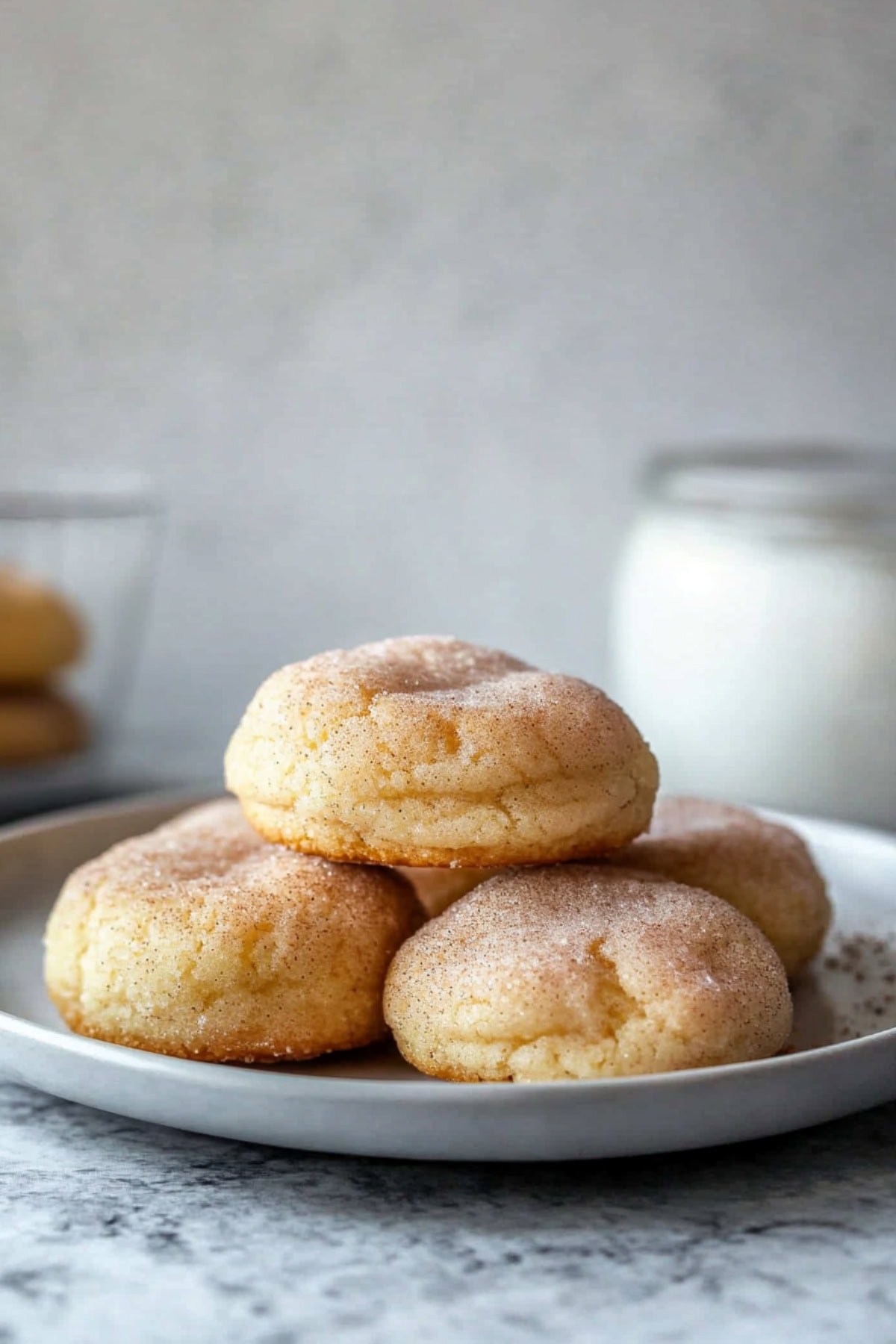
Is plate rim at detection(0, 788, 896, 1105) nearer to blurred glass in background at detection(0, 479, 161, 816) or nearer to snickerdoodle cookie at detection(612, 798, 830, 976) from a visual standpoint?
snickerdoodle cookie at detection(612, 798, 830, 976)

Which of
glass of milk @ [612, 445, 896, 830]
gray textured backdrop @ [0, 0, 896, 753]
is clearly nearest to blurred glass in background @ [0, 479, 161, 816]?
gray textured backdrop @ [0, 0, 896, 753]

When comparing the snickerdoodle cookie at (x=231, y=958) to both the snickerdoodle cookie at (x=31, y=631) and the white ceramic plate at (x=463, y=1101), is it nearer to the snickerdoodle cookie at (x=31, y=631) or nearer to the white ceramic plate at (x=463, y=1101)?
the white ceramic plate at (x=463, y=1101)

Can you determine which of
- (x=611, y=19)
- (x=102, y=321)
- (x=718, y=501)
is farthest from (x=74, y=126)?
(x=718, y=501)

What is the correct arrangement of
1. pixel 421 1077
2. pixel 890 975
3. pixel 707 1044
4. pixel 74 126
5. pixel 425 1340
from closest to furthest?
pixel 425 1340, pixel 707 1044, pixel 421 1077, pixel 890 975, pixel 74 126

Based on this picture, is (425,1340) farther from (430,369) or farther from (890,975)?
(430,369)

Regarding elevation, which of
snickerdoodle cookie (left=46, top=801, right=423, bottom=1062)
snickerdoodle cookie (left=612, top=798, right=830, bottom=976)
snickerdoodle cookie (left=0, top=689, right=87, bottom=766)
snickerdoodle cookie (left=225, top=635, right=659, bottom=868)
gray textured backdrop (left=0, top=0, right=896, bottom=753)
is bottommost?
snickerdoodle cookie (left=0, top=689, right=87, bottom=766)

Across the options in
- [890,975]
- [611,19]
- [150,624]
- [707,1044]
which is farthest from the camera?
[150,624]

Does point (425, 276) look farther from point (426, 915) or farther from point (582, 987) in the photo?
point (582, 987)

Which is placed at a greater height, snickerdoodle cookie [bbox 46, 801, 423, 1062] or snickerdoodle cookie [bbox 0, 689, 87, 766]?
snickerdoodle cookie [bbox 46, 801, 423, 1062]
